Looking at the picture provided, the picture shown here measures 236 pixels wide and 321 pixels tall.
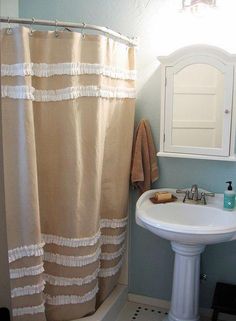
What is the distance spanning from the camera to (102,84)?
1.76 meters

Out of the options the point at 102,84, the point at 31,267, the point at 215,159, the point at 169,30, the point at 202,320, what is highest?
the point at 169,30

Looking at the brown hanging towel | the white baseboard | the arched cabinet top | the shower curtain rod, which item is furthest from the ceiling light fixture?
the white baseboard

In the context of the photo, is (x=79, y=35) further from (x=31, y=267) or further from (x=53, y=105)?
(x=31, y=267)

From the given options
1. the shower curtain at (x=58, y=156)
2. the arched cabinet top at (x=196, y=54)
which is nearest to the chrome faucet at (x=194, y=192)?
the shower curtain at (x=58, y=156)

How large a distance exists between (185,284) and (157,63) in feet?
4.64

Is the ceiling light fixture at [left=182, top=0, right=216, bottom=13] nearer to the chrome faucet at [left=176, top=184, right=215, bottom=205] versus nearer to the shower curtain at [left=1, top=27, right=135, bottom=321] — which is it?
the shower curtain at [left=1, top=27, right=135, bottom=321]

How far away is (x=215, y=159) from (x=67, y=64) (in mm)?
1040

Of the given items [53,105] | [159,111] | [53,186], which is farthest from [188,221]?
[53,105]

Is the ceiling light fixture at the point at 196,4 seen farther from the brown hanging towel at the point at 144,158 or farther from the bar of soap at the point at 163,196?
the bar of soap at the point at 163,196

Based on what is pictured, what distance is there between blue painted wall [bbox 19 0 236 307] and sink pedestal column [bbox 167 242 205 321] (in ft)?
0.81

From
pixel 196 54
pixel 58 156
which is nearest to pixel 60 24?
pixel 58 156

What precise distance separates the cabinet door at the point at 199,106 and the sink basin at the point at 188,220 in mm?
336

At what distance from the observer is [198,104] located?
78.3 inches

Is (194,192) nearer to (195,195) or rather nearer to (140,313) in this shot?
(195,195)
